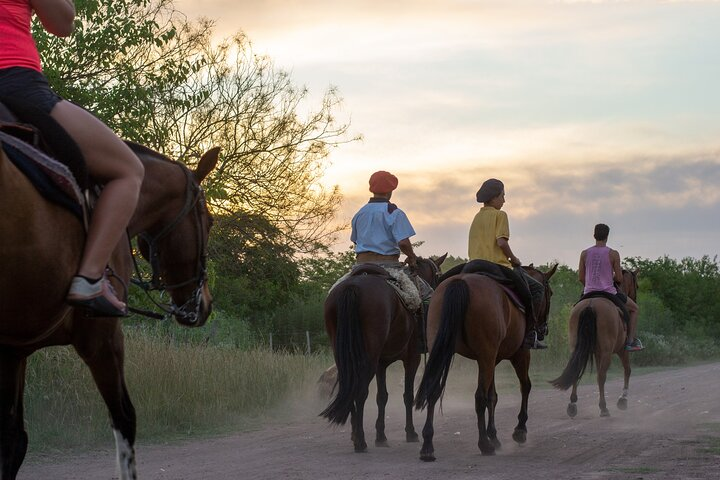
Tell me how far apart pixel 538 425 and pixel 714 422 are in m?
2.31

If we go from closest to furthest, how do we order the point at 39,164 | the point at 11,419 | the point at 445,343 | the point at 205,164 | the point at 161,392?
the point at 39,164 < the point at 11,419 < the point at 205,164 < the point at 445,343 < the point at 161,392

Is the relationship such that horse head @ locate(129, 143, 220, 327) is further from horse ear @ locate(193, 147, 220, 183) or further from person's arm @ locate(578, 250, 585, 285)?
person's arm @ locate(578, 250, 585, 285)

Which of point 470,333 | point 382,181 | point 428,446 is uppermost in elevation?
point 382,181

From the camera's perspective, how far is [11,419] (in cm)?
559

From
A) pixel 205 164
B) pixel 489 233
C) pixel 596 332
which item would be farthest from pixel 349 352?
pixel 596 332

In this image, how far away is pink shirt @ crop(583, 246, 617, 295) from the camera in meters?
15.6

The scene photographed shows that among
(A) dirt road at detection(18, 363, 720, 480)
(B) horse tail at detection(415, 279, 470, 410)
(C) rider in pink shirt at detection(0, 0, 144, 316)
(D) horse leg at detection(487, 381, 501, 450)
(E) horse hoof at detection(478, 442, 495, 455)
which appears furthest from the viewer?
(D) horse leg at detection(487, 381, 501, 450)

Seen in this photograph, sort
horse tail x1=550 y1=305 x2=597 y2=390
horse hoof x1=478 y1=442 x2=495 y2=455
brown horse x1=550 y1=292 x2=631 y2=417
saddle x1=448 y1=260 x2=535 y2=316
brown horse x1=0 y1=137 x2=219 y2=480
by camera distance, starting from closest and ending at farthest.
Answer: brown horse x1=0 y1=137 x2=219 y2=480 → horse hoof x1=478 y1=442 x2=495 y2=455 → saddle x1=448 y1=260 x2=535 y2=316 → horse tail x1=550 y1=305 x2=597 y2=390 → brown horse x1=550 y1=292 x2=631 y2=417

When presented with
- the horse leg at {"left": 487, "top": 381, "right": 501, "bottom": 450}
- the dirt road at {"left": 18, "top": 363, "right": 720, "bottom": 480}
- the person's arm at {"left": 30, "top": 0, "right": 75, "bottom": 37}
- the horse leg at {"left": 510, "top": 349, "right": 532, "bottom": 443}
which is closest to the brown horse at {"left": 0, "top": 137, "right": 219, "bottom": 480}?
the person's arm at {"left": 30, "top": 0, "right": 75, "bottom": 37}

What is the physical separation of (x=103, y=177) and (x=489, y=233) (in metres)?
7.03

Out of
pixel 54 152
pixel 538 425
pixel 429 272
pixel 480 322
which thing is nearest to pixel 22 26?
pixel 54 152

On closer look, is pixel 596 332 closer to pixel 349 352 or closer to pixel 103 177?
pixel 349 352

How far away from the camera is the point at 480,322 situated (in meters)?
10.7

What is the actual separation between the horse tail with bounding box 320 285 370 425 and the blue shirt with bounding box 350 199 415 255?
779 mm
